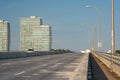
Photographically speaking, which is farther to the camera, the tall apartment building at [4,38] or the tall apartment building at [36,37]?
the tall apartment building at [36,37]

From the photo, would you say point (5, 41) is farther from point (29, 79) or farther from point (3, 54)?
point (29, 79)

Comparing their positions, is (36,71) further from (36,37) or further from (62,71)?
(36,37)

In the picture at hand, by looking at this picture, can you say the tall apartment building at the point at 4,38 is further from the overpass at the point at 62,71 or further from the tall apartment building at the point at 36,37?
the overpass at the point at 62,71

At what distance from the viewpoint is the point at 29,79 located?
19.5 m

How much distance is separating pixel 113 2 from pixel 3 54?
114ft

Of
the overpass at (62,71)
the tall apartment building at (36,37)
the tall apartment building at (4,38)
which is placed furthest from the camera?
the tall apartment building at (36,37)

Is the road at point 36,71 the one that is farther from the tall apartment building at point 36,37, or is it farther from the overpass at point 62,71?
the tall apartment building at point 36,37

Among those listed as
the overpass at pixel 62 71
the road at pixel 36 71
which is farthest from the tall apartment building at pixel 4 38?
the overpass at pixel 62 71

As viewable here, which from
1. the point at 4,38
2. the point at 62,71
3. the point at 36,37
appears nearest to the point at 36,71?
the point at 62,71

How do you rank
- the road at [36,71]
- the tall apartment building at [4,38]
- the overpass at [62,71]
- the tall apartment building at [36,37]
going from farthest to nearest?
the tall apartment building at [36,37], the tall apartment building at [4,38], the road at [36,71], the overpass at [62,71]

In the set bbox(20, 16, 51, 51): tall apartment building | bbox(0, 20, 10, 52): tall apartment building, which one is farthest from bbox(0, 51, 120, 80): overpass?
bbox(20, 16, 51, 51): tall apartment building

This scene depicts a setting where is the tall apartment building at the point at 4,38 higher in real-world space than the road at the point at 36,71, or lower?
higher

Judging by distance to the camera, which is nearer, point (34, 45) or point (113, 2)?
point (113, 2)

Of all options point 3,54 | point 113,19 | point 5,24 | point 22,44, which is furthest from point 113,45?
point 22,44
